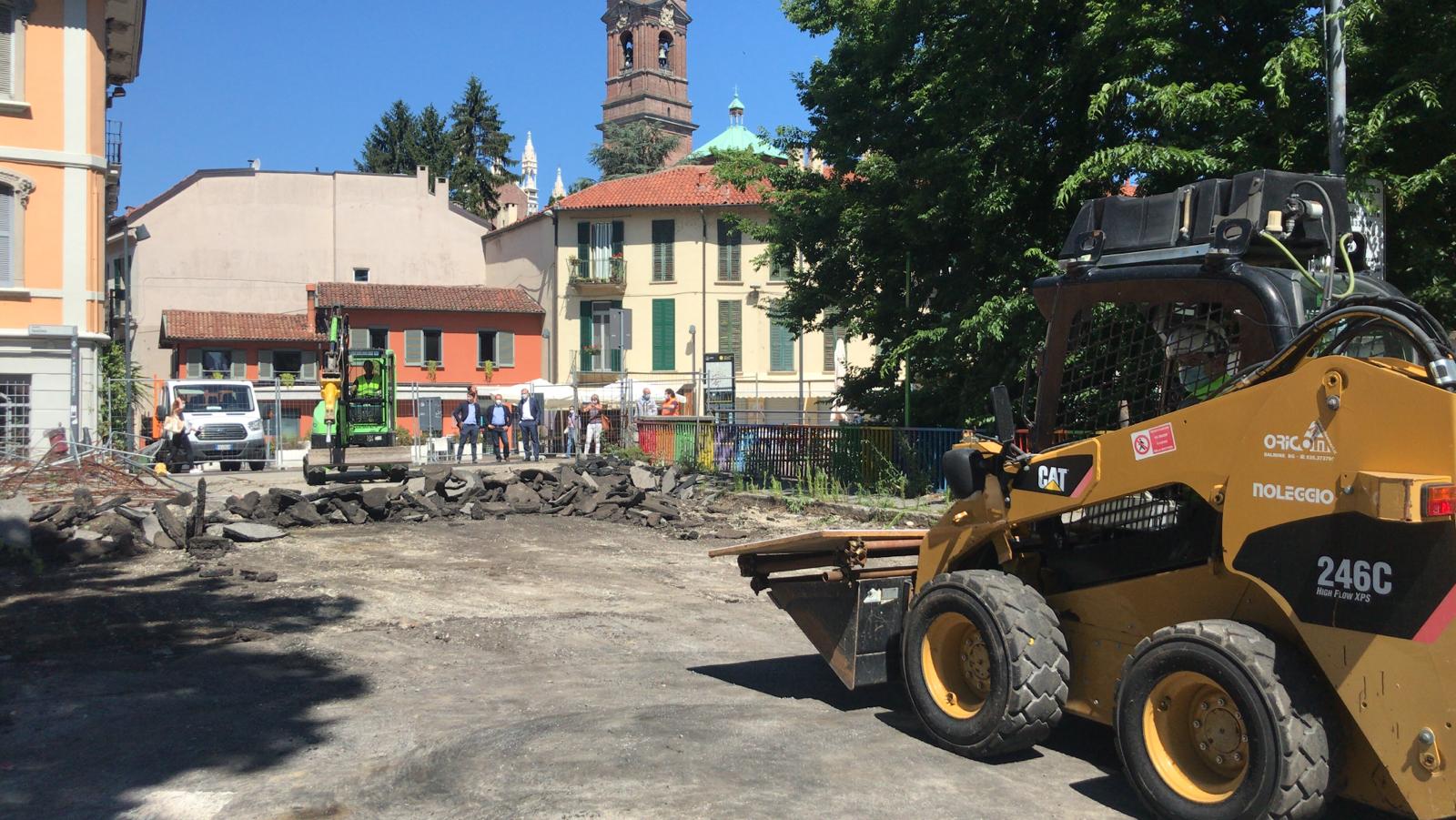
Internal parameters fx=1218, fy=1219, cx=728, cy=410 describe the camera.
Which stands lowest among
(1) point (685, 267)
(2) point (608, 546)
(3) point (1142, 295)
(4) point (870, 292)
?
(2) point (608, 546)

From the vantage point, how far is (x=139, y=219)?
171 feet

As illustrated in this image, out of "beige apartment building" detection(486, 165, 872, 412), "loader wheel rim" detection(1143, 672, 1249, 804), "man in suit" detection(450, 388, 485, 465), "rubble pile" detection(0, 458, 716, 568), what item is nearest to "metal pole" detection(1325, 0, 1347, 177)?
"loader wheel rim" detection(1143, 672, 1249, 804)

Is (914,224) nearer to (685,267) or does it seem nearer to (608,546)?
(608,546)

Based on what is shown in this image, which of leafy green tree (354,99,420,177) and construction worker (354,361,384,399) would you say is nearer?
construction worker (354,361,384,399)

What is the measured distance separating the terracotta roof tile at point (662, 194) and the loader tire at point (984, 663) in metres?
42.8

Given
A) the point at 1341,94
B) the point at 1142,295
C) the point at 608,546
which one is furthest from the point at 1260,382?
the point at 608,546

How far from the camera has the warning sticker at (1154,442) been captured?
207 inches

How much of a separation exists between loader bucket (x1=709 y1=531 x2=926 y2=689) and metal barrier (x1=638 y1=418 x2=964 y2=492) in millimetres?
9035

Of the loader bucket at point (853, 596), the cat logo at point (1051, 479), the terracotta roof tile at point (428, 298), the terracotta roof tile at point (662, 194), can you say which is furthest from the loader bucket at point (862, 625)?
the terracotta roof tile at point (428, 298)

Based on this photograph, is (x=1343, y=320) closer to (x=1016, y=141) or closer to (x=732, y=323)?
(x=1016, y=141)

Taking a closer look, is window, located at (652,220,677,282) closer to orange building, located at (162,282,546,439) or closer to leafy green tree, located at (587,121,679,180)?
orange building, located at (162,282,546,439)

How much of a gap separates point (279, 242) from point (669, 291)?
59.5ft

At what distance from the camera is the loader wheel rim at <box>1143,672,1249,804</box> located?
15.8 ft

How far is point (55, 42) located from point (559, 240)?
2886 cm
